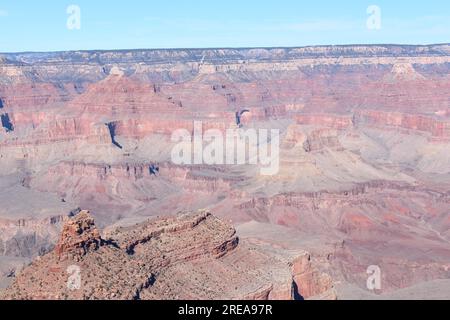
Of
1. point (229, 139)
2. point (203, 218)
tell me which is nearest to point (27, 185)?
point (229, 139)

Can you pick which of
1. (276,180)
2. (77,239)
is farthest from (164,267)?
(276,180)

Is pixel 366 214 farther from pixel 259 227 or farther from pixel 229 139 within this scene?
pixel 229 139

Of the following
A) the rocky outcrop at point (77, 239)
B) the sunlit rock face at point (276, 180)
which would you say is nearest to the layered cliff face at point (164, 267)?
the rocky outcrop at point (77, 239)

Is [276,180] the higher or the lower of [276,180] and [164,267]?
the lower

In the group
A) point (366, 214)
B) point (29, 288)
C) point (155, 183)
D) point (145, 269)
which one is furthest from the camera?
point (155, 183)

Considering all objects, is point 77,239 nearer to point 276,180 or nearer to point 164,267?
point 164,267

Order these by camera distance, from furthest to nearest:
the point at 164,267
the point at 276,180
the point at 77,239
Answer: the point at 276,180 < the point at 164,267 < the point at 77,239
